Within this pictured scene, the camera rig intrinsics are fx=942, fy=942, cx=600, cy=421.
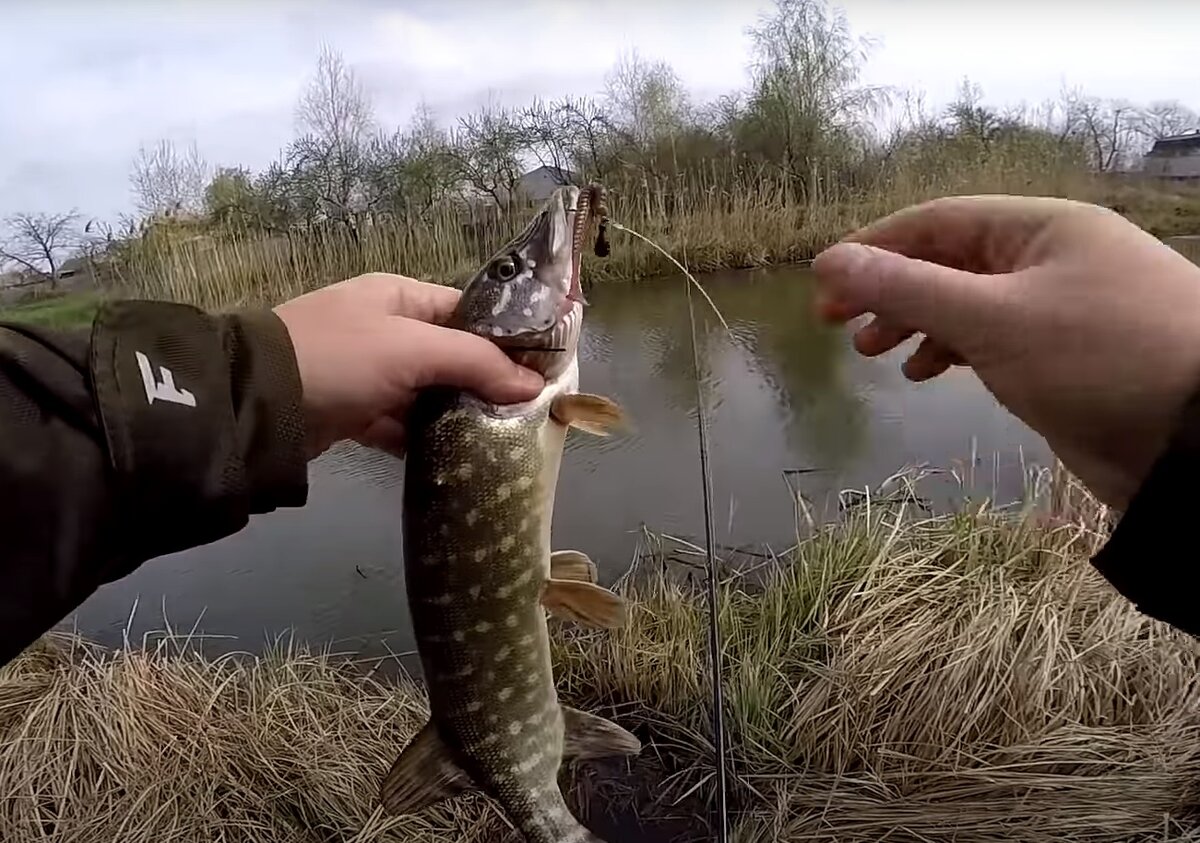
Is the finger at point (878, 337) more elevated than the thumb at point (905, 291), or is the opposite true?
the thumb at point (905, 291)

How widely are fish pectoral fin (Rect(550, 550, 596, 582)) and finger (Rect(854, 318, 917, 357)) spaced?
0.62 m

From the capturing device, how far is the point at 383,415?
5.19ft

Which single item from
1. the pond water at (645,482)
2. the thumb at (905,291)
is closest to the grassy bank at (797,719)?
the pond water at (645,482)

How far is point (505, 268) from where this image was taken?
5.10 ft

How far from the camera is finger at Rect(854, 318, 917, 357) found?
1.36 meters

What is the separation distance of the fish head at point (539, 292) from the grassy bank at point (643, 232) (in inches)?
326

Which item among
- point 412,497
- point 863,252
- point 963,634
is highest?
point 863,252

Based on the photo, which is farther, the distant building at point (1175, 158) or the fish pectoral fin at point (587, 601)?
the distant building at point (1175, 158)

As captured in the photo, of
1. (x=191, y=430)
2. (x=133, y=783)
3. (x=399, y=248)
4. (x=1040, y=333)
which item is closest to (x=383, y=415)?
(x=191, y=430)

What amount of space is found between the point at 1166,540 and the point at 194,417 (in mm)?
1180

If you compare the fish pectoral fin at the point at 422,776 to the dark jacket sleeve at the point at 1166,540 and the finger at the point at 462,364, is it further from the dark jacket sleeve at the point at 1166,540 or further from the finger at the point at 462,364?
the dark jacket sleeve at the point at 1166,540

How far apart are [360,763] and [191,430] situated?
6.78 feet

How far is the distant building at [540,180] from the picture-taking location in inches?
527

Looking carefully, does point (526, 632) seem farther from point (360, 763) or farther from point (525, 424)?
point (360, 763)
